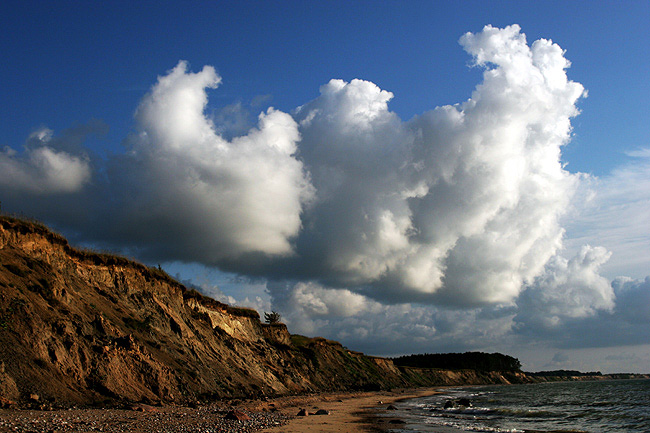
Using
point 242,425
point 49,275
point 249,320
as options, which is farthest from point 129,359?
point 249,320

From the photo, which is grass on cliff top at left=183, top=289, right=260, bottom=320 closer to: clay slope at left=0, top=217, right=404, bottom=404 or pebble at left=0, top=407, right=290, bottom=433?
clay slope at left=0, top=217, right=404, bottom=404

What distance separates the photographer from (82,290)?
32469 mm

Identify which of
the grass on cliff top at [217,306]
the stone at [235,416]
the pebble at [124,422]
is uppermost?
the grass on cliff top at [217,306]

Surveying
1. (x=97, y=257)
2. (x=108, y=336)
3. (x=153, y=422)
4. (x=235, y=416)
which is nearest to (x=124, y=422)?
(x=153, y=422)

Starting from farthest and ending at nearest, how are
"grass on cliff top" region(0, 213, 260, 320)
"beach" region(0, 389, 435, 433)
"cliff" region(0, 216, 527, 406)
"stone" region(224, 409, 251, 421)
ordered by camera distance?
1. "grass on cliff top" region(0, 213, 260, 320)
2. "stone" region(224, 409, 251, 421)
3. "cliff" region(0, 216, 527, 406)
4. "beach" region(0, 389, 435, 433)

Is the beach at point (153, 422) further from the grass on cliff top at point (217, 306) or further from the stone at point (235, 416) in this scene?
the grass on cliff top at point (217, 306)

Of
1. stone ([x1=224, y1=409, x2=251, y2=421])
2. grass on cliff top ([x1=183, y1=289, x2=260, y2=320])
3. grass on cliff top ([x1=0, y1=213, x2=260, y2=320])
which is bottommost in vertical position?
stone ([x1=224, y1=409, x2=251, y2=421])

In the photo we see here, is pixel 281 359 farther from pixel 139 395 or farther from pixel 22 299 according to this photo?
pixel 22 299

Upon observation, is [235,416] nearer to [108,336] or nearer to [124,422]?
[124,422]

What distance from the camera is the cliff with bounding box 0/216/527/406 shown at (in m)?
22.0

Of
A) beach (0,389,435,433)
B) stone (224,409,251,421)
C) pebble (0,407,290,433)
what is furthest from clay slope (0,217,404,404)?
stone (224,409,251,421)

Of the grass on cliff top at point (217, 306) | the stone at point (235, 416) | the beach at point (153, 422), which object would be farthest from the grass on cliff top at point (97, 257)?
the stone at point (235, 416)

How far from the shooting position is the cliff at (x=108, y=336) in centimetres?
2205

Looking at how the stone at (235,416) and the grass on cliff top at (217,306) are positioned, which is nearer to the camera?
the stone at (235,416)
